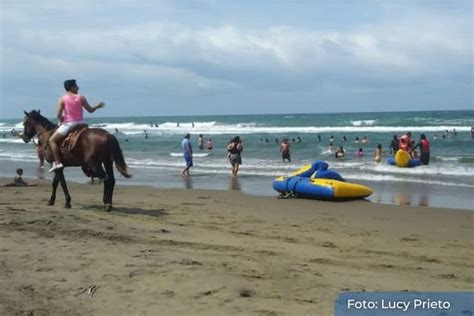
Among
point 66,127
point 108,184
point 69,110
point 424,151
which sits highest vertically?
point 69,110

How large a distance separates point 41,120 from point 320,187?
242 inches

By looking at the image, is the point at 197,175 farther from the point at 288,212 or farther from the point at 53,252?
the point at 53,252

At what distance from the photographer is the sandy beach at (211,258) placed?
14.4 ft

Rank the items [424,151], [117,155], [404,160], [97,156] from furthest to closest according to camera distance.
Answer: [424,151], [404,160], [117,155], [97,156]

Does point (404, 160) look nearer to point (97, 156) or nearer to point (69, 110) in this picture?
point (97, 156)

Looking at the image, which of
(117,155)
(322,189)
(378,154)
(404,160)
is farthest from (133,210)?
(378,154)

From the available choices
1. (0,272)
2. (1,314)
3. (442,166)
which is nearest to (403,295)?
(1,314)

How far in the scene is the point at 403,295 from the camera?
15.0 ft

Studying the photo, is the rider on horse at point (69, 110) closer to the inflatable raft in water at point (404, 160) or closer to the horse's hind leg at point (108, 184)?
the horse's hind leg at point (108, 184)

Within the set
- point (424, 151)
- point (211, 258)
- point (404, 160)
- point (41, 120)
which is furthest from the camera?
point (424, 151)

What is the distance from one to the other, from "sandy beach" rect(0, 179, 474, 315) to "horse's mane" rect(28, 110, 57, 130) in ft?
4.58

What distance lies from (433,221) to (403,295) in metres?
6.04

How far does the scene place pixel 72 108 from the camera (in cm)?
937

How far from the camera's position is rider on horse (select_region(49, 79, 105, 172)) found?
30.7 ft
